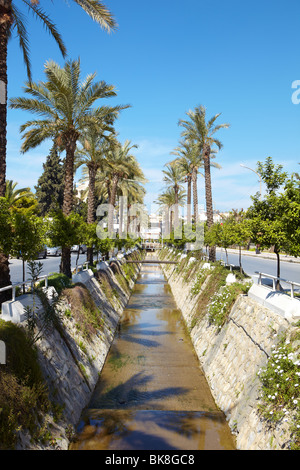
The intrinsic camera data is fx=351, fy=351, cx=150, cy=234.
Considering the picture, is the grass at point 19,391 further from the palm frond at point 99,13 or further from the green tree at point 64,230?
the palm frond at point 99,13

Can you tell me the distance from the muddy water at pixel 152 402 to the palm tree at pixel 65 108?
5.21m

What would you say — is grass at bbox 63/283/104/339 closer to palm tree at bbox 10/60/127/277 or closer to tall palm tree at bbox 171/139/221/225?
palm tree at bbox 10/60/127/277

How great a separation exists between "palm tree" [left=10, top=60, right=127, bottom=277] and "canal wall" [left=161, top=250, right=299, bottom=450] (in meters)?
7.76

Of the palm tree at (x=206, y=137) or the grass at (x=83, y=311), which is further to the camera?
the palm tree at (x=206, y=137)

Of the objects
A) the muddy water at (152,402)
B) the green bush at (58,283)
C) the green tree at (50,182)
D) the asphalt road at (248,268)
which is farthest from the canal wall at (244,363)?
the green tree at (50,182)

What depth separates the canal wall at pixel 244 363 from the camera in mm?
6851

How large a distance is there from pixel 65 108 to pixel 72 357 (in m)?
11.8

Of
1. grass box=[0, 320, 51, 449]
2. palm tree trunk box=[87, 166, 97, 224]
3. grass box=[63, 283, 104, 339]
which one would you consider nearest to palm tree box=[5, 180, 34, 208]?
palm tree trunk box=[87, 166, 97, 224]

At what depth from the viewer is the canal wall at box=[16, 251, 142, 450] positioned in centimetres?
732

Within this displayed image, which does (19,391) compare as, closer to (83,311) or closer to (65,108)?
(83,311)

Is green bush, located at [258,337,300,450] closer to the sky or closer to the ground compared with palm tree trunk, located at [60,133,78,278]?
closer to the ground

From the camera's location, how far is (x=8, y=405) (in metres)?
5.85
